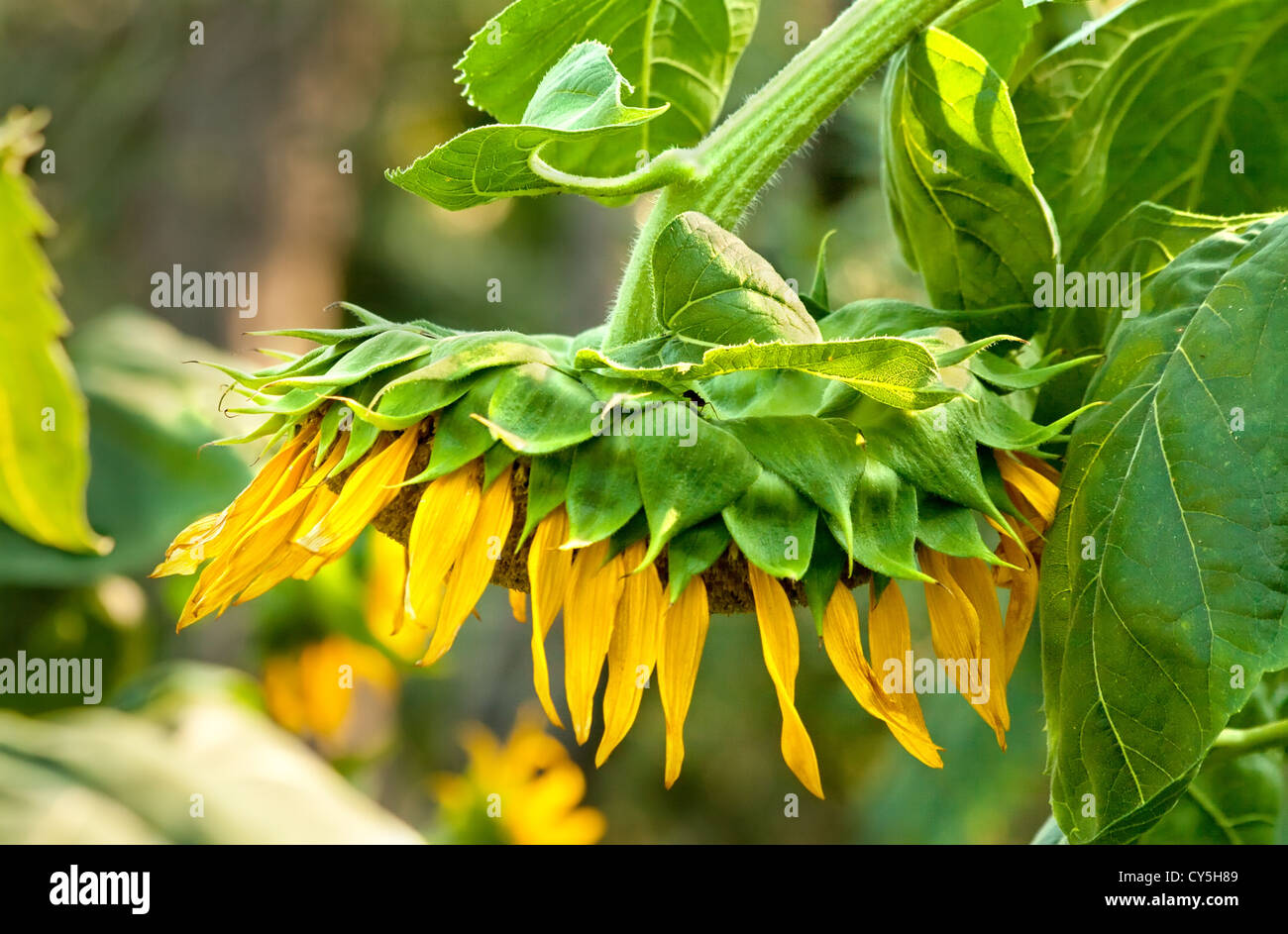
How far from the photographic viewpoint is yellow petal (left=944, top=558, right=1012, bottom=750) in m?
0.59

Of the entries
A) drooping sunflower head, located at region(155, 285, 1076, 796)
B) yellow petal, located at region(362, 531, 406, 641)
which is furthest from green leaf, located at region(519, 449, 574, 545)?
yellow petal, located at region(362, 531, 406, 641)

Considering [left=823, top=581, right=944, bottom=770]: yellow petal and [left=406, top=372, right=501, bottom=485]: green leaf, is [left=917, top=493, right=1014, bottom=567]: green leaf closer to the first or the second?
[left=823, top=581, right=944, bottom=770]: yellow petal

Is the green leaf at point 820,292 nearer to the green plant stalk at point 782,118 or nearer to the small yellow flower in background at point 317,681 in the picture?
the green plant stalk at point 782,118

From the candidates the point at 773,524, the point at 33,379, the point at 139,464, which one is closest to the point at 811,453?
the point at 773,524

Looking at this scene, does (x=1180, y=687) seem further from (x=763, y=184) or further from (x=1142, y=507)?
(x=763, y=184)

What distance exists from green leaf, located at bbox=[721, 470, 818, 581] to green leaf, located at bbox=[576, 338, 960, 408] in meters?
0.05

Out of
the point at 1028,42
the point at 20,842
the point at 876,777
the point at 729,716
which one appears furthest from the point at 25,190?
the point at 729,716

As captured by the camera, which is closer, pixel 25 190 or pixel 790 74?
pixel 790 74

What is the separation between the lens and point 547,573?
22.3 inches

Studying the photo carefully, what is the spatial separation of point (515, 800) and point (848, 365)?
4.75 feet

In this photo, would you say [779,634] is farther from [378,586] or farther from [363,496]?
[378,586]

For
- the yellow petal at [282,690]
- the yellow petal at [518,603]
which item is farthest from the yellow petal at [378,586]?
the yellow petal at [518,603]

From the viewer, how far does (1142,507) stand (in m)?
0.56
